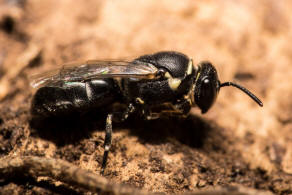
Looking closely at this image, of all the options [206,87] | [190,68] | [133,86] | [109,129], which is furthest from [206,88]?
[109,129]

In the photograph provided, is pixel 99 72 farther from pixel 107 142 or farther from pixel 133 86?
pixel 107 142

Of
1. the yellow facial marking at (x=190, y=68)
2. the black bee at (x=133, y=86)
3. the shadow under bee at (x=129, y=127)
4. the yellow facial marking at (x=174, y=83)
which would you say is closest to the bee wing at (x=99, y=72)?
the black bee at (x=133, y=86)

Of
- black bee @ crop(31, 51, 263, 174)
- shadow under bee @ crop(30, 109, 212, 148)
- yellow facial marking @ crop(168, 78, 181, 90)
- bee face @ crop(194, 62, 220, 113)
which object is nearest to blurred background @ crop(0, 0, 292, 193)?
shadow under bee @ crop(30, 109, 212, 148)

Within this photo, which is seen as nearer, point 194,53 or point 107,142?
point 107,142

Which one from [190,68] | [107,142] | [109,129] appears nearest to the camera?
[107,142]

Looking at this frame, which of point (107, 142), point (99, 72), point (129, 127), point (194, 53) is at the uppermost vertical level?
point (194, 53)

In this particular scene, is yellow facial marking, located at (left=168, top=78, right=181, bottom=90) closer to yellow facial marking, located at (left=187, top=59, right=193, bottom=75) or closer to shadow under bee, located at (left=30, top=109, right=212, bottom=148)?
yellow facial marking, located at (left=187, top=59, right=193, bottom=75)

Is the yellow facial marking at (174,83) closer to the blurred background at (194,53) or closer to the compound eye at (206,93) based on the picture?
the compound eye at (206,93)
